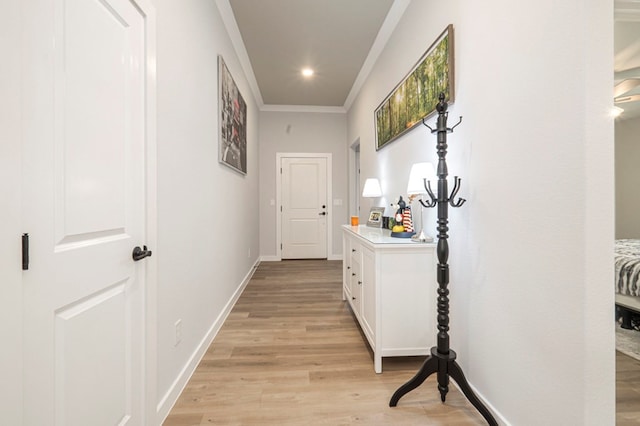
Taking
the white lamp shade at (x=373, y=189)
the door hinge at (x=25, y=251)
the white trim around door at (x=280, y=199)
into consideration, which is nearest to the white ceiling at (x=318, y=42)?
the white trim around door at (x=280, y=199)

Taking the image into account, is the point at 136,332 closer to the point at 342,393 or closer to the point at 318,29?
the point at 342,393

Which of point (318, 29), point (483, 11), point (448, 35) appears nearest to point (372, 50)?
point (318, 29)

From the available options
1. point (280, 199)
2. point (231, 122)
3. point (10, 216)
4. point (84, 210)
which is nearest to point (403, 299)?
point (84, 210)

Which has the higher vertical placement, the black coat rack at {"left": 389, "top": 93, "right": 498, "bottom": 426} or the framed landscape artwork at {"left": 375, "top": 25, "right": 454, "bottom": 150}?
the framed landscape artwork at {"left": 375, "top": 25, "right": 454, "bottom": 150}

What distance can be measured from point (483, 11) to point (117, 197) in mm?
1891

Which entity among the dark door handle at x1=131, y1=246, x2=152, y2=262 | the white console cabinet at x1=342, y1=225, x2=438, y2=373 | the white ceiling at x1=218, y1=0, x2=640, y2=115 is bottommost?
the white console cabinet at x1=342, y1=225, x2=438, y2=373

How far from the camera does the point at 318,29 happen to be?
2781mm

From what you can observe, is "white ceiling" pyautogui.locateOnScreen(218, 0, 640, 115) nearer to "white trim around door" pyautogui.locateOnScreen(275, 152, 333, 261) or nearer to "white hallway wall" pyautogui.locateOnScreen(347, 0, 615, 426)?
"white hallway wall" pyautogui.locateOnScreen(347, 0, 615, 426)

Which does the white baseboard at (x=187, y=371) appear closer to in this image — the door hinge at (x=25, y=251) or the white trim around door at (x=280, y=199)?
the door hinge at (x=25, y=251)

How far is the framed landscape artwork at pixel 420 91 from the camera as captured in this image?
1646 mm

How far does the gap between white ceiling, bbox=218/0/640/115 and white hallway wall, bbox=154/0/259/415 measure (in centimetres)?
34

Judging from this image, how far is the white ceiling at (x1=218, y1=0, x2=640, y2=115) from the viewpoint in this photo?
160 cm

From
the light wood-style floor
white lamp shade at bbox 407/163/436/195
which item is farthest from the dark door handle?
white lamp shade at bbox 407/163/436/195

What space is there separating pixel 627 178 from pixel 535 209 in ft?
3.33
